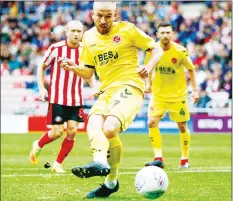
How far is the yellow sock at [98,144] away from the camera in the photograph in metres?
7.75

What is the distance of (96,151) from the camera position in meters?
7.84

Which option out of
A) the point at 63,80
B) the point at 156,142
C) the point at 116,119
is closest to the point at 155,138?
the point at 156,142

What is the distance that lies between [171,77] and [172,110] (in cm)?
60

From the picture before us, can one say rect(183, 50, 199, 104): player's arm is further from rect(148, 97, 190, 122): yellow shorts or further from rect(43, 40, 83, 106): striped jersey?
rect(43, 40, 83, 106): striped jersey

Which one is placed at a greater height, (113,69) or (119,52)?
(119,52)

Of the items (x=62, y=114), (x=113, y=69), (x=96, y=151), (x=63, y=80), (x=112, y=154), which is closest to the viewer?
(x=96, y=151)

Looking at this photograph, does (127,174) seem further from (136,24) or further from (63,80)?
(136,24)

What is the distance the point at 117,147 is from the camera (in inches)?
345

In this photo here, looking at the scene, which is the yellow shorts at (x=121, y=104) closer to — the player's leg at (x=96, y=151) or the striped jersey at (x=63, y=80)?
the player's leg at (x=96, y=151)

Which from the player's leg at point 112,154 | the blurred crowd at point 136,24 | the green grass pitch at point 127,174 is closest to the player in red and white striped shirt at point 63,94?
the green grass pitch at point 127,174

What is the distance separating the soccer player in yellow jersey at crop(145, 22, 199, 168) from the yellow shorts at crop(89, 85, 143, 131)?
4877 mm

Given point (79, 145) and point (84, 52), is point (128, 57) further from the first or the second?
point (79, 145)

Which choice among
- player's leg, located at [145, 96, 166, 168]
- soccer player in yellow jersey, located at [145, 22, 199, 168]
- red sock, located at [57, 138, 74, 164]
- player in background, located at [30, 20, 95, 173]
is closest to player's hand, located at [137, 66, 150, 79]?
player in background, located at [30, 20, 95, 173]

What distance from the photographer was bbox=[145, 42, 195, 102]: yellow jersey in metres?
13.5
